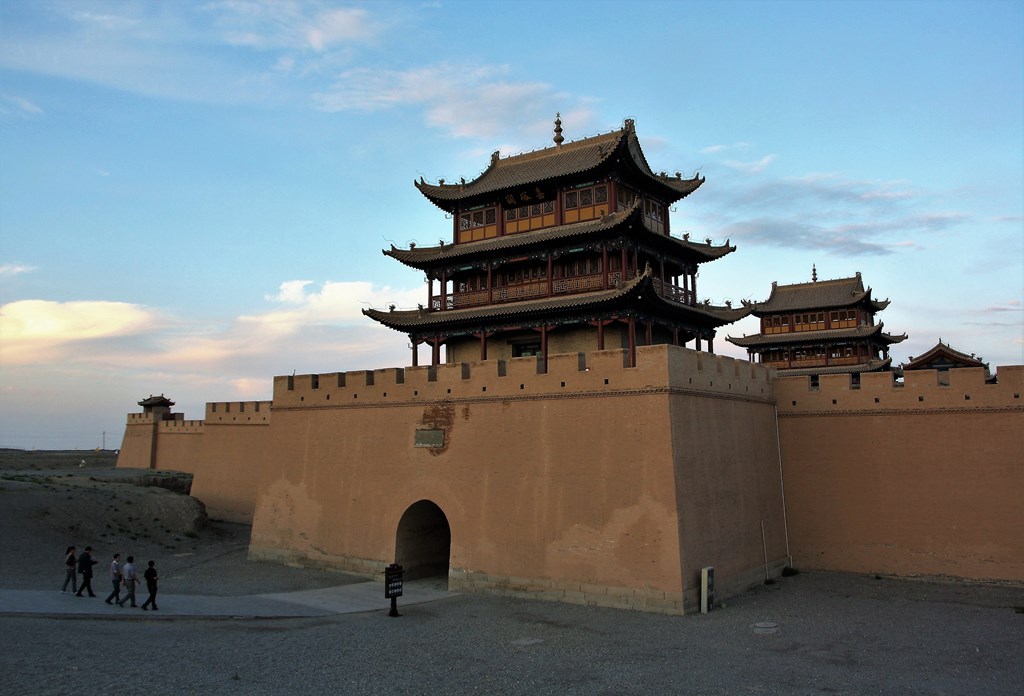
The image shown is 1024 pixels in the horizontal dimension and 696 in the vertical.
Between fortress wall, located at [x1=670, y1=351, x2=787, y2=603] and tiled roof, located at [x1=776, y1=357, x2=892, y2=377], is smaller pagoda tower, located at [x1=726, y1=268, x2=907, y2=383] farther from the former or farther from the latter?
fortress wall, located at [x1=670, y1=351, x2=787, y2=603]

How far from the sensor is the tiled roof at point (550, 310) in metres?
21.1

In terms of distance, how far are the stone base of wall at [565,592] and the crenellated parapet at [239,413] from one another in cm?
1627

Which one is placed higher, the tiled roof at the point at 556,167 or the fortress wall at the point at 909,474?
the tiled roof at the point at 556,167

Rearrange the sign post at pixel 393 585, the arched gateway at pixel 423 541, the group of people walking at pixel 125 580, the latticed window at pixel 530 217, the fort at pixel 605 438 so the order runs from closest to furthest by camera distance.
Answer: the group of people walking at pixel 125 580, the sign post at pixel 393 585, the fort at pixel 605 438, the arched gateway at pixel 423 541, the latticed window at pixel 530 217

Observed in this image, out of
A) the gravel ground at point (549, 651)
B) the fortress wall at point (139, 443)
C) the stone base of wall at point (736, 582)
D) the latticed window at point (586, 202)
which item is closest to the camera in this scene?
the gravel ground at point (549, 651)

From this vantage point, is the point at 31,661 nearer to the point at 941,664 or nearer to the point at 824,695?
the point at 824,695

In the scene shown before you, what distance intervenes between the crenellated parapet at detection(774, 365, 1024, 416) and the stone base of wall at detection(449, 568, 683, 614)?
7982 millimetres

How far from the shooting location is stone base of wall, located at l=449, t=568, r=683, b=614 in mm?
15570

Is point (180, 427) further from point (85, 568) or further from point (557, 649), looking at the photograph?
point (557, 649)

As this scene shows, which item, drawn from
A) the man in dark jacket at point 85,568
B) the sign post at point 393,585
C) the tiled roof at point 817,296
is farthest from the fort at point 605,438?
the tiled roof at point 817,296

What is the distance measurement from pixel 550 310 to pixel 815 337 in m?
18.4

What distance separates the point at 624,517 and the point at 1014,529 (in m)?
9.58

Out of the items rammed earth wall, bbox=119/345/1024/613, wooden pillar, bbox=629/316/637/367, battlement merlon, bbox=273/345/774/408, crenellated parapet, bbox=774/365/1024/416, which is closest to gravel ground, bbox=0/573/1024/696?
rammed earth wall, bbox=119/345/1024/613

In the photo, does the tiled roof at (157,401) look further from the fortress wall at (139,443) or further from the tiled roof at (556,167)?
the tiled roof at (556,167)
